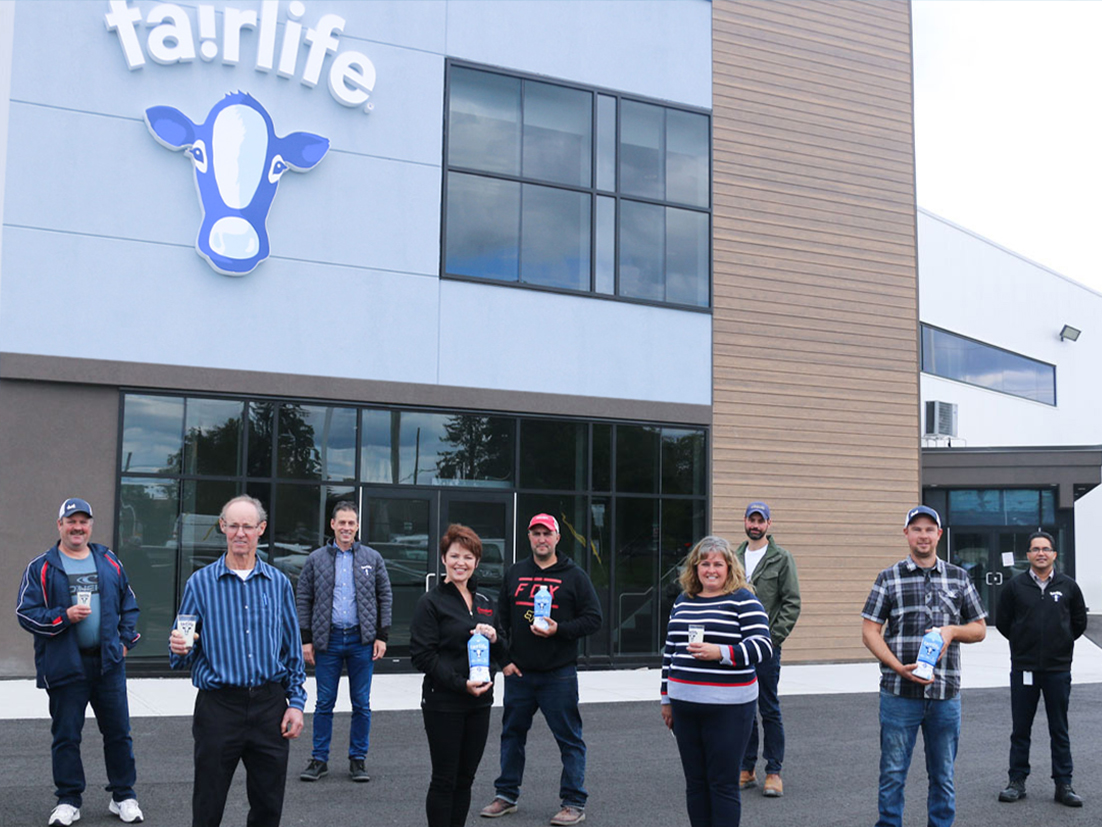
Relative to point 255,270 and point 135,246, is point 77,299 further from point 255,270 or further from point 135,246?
point 255,270

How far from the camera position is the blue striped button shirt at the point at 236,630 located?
17.1ft

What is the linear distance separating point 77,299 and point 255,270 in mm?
2161

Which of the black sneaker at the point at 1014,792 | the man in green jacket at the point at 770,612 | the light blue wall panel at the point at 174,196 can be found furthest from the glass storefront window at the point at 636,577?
the black sneaker at the point at 1014,792

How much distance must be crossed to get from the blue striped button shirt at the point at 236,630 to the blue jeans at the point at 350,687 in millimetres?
3449

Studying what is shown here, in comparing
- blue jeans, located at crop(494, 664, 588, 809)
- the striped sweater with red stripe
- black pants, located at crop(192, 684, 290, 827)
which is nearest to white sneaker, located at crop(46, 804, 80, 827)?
black pants, located at crop(192, 684, 290, 827)

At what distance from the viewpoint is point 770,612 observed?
890 cm

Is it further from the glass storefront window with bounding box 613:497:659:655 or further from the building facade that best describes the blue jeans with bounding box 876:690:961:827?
the glass storefront window with bounding box 613:497:659:655

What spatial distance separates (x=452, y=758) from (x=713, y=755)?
4.45 ft

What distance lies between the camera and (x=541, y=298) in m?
16.7

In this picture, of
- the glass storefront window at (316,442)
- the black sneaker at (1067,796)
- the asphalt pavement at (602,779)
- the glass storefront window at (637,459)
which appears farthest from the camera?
the glass storefront window at (637,459)

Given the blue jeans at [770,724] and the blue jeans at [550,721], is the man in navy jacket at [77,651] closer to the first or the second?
the blue jeans at [550,721]

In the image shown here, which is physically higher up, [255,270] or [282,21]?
[282,21]

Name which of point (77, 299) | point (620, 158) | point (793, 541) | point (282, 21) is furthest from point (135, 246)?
point (793, 541)

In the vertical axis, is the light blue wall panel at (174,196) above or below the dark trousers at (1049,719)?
above
